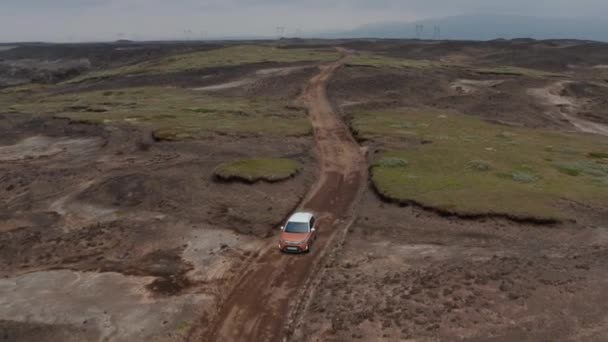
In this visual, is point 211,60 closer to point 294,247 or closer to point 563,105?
point 563,105

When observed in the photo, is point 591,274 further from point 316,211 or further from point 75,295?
point 75,295

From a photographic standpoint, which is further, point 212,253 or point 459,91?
point 459,91

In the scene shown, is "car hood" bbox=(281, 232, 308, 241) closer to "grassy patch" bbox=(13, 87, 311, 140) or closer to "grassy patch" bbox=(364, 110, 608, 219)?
"grassy patch" bbox=(364, 110, 608, 219)

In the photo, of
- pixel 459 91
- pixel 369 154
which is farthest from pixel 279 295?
pixel 459 91

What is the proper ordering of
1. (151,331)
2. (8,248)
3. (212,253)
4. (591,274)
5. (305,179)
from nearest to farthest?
(151,331) → (591,274) → (212,253) → (8,248) → (305,179)

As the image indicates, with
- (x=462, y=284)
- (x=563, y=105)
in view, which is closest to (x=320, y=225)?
(x=462, y=284)

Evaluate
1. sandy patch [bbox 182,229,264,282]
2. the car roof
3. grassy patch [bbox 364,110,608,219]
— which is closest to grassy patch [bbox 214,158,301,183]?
grassy patch [bbox 364,110,608,219]

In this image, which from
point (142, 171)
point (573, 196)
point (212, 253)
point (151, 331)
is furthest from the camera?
point (142, 171)
